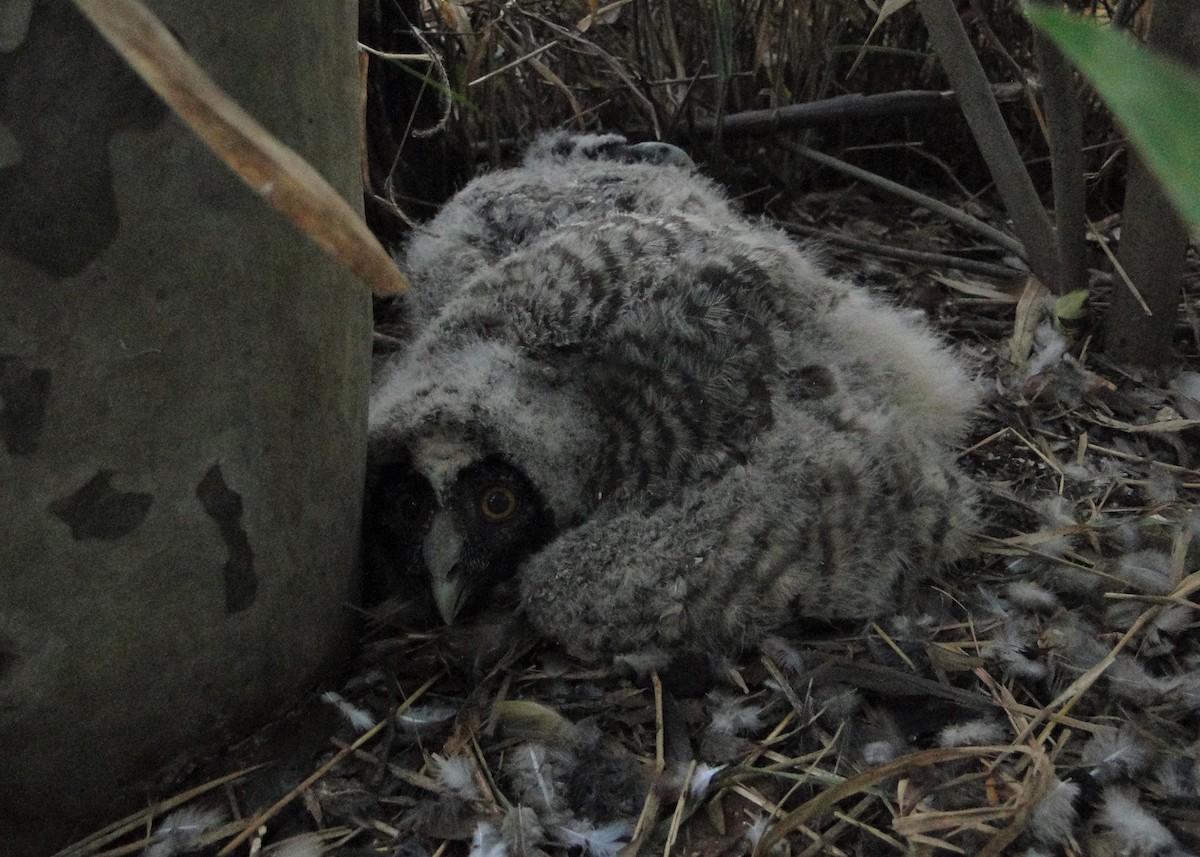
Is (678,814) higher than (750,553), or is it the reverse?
(750,553)

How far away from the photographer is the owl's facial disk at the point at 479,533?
2139 mm

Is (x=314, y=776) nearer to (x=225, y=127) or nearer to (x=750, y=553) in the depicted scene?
(x=750, y=553)

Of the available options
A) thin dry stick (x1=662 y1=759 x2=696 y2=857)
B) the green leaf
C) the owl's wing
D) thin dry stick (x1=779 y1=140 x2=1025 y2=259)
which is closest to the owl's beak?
the owl's wing

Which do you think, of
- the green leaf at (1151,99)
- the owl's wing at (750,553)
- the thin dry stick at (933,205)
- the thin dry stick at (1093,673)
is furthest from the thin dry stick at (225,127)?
the thin dry stick at (933,205)

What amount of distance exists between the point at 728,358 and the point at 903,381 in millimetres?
566

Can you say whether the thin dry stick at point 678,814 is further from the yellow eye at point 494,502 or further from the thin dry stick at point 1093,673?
the yellow eye at point 494,502

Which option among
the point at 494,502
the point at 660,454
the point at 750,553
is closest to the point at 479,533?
the point at 494,502

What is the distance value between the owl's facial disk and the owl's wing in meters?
0.09

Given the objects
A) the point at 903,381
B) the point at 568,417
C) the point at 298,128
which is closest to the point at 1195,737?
the point at 903,381

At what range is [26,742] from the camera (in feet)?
4.89

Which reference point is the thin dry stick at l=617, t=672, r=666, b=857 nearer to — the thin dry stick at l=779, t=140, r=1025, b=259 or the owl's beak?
the owl's beak

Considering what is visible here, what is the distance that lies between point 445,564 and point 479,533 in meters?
0.11

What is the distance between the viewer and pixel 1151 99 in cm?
56

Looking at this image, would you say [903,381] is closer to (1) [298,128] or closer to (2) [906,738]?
(2) [906,738]
